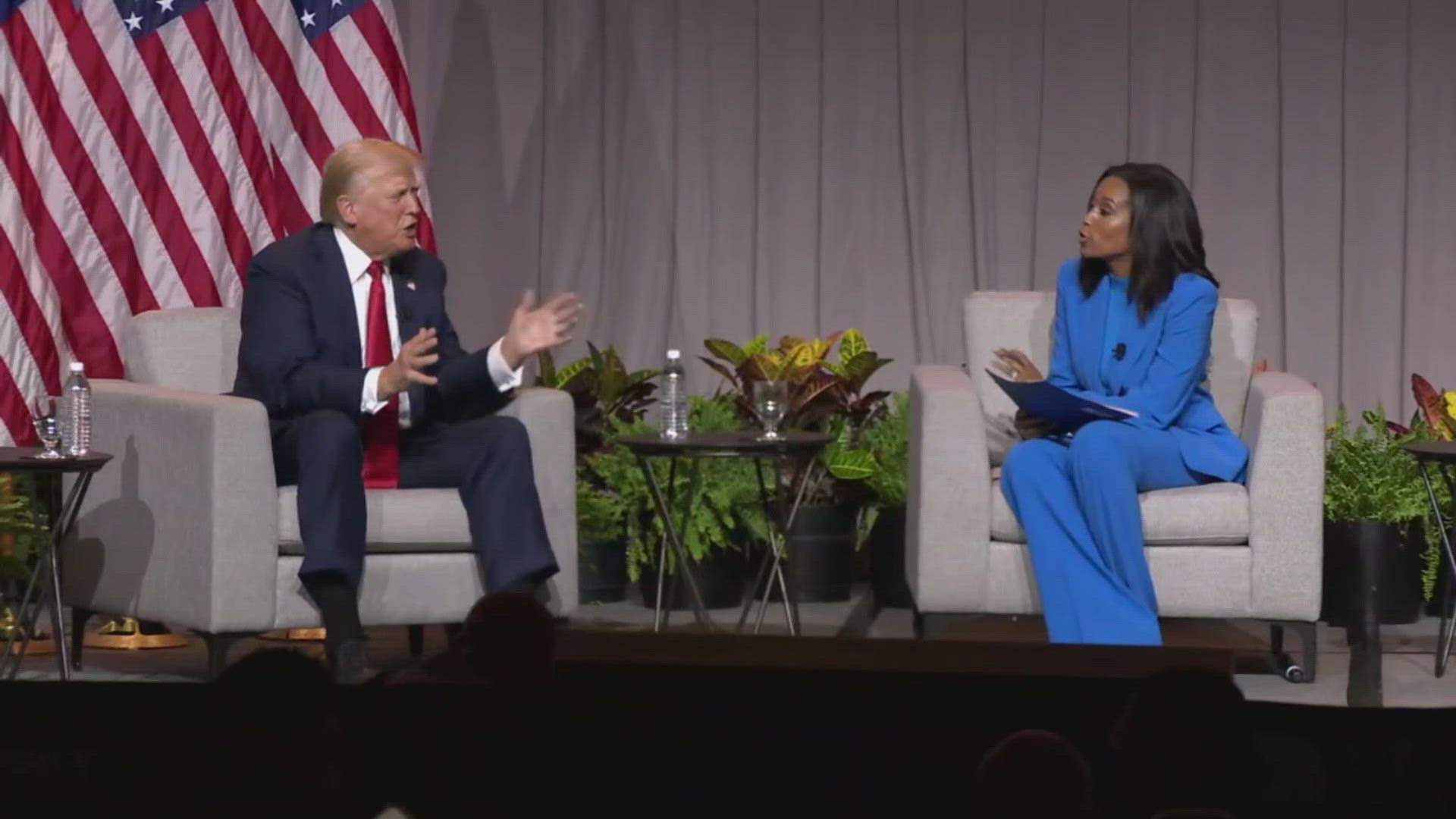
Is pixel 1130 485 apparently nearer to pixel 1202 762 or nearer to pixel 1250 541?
pixel 1250 541

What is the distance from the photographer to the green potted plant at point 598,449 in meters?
5.46

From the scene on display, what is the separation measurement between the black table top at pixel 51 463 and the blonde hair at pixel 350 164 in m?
0.74

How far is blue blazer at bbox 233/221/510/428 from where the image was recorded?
4129mm

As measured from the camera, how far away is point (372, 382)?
13.5 feet

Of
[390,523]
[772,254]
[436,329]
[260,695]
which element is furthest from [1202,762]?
[772,254]

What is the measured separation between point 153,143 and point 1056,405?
2.59 m

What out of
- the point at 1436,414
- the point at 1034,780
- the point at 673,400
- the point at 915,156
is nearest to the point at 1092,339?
the point at 673,400

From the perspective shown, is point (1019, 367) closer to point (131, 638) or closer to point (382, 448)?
point (382, 448)

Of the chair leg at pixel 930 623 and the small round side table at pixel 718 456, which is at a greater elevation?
the small round side table at pixel 718 456

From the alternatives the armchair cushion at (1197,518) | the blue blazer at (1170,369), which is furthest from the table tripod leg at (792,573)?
the armchair cushion at (1197,518)

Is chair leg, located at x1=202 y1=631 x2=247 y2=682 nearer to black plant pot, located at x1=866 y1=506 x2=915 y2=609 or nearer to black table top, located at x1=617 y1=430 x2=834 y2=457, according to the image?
black table top, located at x1=617 y1=430 x2=834 y2=457

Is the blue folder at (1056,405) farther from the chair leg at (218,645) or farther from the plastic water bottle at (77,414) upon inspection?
the plastic water bottle at (77,414)

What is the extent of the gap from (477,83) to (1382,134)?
3.18 m

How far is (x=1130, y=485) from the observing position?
4.23 metres
